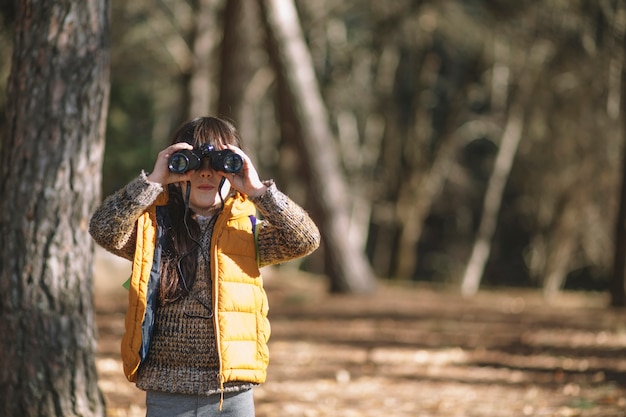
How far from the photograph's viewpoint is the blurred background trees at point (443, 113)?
1775 cm

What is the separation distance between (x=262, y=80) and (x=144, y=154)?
3603 millimetres

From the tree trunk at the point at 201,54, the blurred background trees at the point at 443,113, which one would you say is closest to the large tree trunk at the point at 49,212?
the blurred background trees at the point at 443,113

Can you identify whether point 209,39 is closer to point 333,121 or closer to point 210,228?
point 333,121

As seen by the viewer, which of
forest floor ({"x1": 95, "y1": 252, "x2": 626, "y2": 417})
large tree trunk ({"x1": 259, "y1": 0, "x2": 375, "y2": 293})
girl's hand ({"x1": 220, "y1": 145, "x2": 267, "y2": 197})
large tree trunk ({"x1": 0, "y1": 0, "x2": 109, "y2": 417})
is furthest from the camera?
large tree trunk ({"x1": 259, "y1": 0, "x2": 375, "y2": 293})

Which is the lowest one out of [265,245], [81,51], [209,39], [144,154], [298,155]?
[265,245]

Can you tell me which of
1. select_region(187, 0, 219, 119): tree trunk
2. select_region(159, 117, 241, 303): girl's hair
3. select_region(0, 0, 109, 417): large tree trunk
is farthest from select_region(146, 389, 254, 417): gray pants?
select_region(187, 0, 219, 119): tree trunk

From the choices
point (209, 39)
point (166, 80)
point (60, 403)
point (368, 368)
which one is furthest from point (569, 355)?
point (166, 80)

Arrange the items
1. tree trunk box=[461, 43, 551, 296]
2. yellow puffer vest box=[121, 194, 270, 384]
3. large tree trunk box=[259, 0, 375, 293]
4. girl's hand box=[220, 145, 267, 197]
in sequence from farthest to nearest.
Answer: tree trunk box=[461, 43, 551, 296] → large tree trunk box=[259, 0, 375, 293] → girl's hand box=[220, 145, 267, 197] → yellow puffer vest box=[121, 194, 270, 384]

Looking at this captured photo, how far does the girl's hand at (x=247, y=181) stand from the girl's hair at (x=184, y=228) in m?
0.11

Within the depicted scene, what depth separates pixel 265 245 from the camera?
3.51 meters

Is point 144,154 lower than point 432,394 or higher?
higher

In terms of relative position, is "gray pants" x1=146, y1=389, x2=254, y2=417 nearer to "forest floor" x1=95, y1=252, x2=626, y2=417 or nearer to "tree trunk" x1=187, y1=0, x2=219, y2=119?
"forest floor" x1=95, y1=252, x2=626, y2=417

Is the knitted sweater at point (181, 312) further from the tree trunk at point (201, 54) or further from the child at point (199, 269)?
the tree trunk at point (201, 54)

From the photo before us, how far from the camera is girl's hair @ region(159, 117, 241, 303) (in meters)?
3.36
